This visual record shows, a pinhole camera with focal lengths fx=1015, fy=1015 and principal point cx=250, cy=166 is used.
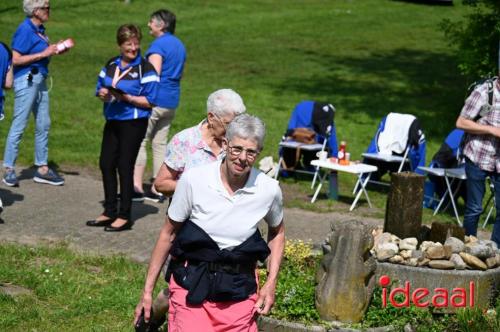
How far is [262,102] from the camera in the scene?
1872 cm

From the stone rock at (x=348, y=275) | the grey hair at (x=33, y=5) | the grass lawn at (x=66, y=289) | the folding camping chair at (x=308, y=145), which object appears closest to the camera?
the stone rock at (x=348, y=275)

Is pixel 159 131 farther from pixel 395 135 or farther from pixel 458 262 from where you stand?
pixel 458 262

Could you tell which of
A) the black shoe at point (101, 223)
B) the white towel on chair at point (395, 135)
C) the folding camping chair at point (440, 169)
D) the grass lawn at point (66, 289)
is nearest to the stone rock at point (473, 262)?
the grass lawn at point (66, 289)

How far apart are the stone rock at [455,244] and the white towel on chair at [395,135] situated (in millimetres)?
5161

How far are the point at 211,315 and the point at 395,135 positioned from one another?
8.21m

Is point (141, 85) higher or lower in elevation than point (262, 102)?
higher

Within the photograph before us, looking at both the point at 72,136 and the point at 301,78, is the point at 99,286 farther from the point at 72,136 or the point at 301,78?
the point at 301,78

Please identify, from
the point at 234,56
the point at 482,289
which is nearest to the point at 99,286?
the point at 482,289

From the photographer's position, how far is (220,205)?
204 inches

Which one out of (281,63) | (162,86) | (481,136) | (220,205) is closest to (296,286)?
(220,205)

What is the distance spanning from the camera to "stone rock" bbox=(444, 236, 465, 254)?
7.75m

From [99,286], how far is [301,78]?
14511mm

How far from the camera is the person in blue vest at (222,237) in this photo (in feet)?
17.0

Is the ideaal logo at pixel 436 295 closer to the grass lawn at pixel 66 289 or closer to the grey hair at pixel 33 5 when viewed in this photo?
the grass lawn at pixel 66 289
